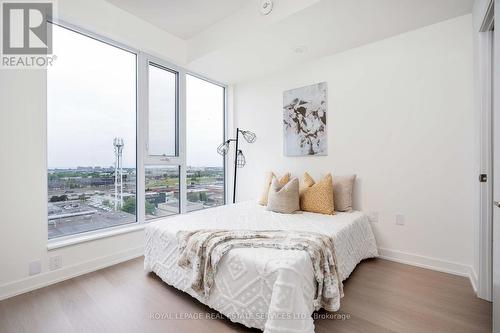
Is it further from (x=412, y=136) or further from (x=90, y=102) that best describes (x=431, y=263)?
(x=90, y=102)

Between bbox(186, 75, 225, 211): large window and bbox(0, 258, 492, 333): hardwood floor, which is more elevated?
bbox(186, 75, 225, 211): large window

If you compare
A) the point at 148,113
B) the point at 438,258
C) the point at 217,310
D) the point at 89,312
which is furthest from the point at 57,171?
the point at 438,258

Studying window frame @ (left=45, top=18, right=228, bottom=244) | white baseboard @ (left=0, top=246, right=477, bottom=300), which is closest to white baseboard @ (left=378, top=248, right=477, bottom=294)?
white baseboard @ (left=0, top=246, right=477, bottom=300)

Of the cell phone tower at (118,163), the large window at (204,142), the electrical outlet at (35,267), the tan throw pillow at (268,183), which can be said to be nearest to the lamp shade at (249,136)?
the large window at (204,142)

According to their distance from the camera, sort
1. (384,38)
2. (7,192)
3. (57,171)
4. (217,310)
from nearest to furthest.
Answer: (217,310) → (7,192) → (57,171) → (384,38)

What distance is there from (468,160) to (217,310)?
2.62 meters

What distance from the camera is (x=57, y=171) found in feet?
7.68

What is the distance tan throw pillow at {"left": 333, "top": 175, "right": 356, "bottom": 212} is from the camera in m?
2.66

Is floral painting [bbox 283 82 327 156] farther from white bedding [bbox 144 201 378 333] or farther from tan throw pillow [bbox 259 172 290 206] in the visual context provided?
white bedding [bbox 144 201 378 333]

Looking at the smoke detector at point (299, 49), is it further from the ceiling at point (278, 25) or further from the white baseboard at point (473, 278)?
the white baseboard at point (473, 278)

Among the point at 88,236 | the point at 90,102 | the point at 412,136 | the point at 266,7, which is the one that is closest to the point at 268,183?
the point at 412,136

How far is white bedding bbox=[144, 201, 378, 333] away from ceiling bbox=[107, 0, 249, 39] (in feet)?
7.78

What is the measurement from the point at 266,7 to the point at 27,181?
9.20ft

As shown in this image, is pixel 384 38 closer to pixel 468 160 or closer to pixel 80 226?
pixel 468 160
